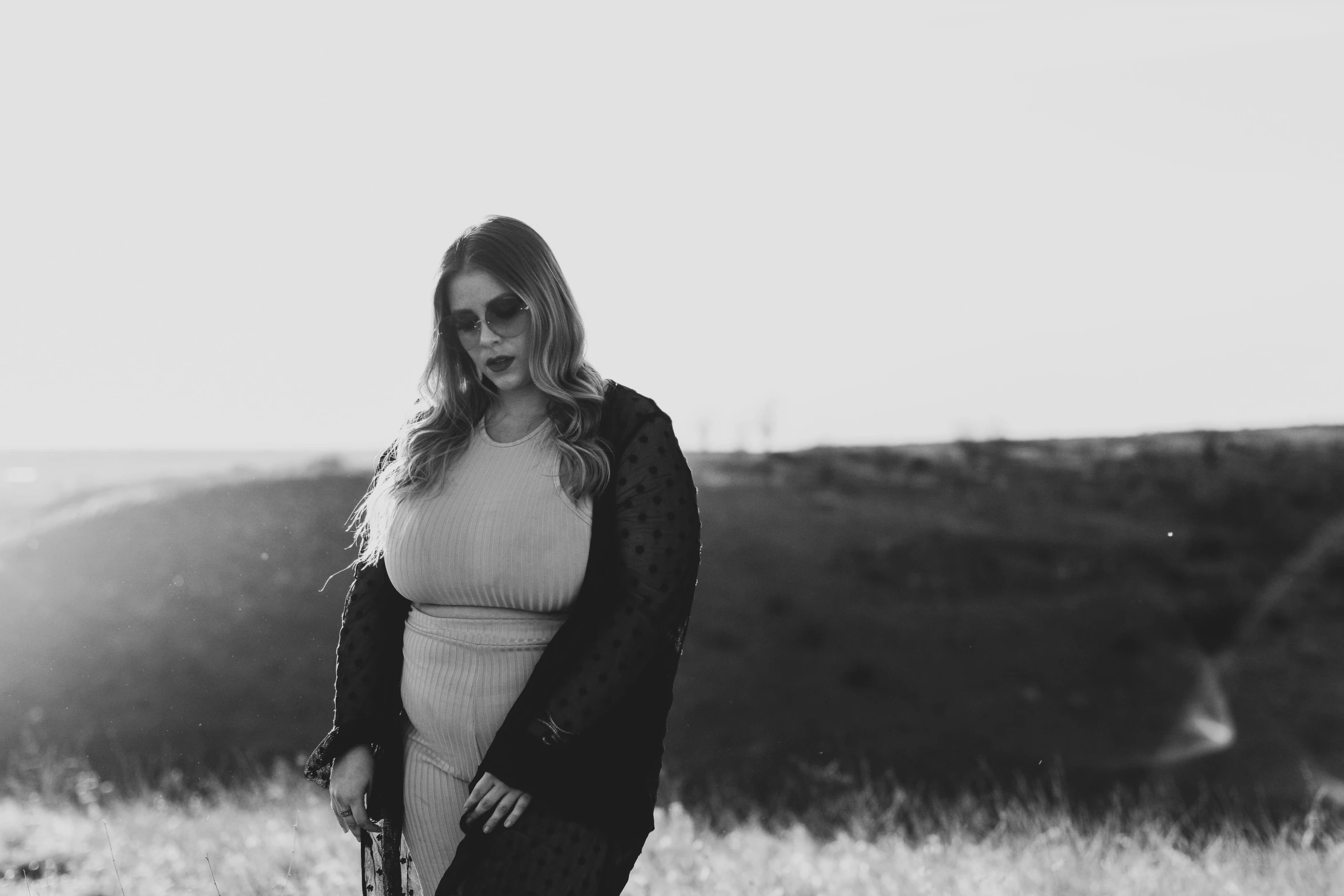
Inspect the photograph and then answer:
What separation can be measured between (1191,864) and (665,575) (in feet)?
12.3

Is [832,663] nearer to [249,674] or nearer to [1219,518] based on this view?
[249,674]

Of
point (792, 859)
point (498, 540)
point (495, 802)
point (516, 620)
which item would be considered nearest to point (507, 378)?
point (498, 540)

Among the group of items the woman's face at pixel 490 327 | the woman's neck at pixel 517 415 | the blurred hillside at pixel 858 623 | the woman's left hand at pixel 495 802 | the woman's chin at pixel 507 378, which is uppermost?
the woman's face at pixel 490 327

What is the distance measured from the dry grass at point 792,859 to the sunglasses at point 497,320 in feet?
7.39

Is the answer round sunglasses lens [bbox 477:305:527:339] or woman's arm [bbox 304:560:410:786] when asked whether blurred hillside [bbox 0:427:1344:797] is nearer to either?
woman's arm [bbox 304:560:410:786]

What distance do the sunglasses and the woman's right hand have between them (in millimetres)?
862

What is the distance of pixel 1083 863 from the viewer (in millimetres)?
4660

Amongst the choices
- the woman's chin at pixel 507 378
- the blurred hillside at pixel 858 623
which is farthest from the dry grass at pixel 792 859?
the blurred hillside at pixel 858 623

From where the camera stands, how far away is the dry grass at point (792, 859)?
444cm

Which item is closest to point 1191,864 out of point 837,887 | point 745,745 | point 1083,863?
point 1083,863

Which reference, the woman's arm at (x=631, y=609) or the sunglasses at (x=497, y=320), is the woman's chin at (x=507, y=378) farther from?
the woman's arm at (x=631, y=609)

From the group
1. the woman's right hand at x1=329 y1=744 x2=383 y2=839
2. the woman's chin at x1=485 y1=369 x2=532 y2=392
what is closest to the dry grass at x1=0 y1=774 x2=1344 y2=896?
the woman's right hand at x1=329 y1=744 x2=383 y2=839

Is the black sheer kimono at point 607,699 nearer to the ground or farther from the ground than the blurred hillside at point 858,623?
farther from the ground

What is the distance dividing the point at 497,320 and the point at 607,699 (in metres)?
0.77
